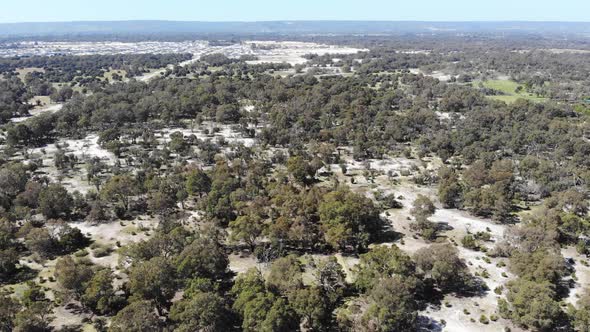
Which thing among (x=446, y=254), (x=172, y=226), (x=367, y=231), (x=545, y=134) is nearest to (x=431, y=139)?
(x=545, y=134)

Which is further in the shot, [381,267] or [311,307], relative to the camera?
[381,267]

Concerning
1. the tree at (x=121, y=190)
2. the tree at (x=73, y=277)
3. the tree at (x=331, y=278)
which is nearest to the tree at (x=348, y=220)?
the tree at (x=331, y=278)

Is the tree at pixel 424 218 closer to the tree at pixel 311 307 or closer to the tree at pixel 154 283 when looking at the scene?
the tree at pixel 311 307

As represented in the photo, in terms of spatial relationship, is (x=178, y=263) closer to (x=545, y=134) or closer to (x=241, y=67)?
(x=545, y=134)

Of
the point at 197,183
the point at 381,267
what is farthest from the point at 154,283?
the point at 197,183

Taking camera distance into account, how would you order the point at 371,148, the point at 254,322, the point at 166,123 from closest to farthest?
the point at 254,322 < the point at 371,148 < the point at 166,123

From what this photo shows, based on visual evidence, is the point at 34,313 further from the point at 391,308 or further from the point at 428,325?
the point at 428,325
